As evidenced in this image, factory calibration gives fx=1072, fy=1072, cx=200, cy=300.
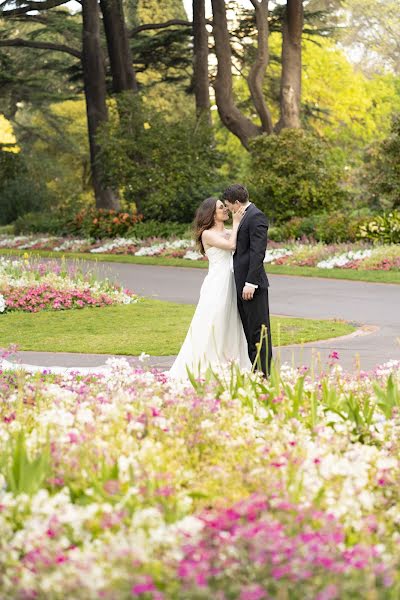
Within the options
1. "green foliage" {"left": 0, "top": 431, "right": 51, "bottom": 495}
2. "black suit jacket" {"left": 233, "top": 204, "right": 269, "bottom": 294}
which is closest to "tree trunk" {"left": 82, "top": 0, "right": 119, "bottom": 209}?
"black suit jacket" {"left": 233, "top": 204, "right": 269, "bottom": 294}

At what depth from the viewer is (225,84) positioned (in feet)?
117

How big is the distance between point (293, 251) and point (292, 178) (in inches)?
185

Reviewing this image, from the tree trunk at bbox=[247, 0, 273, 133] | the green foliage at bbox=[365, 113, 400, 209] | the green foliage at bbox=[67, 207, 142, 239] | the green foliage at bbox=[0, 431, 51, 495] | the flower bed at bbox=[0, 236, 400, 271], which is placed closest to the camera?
the green foliage at bbox=[0, 431, 51, 495]

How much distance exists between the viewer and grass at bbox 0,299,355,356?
500 inches

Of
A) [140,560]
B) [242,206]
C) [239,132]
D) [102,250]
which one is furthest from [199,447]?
[239,132]

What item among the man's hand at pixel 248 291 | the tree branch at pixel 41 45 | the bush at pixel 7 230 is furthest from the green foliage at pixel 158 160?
the man's hand at pixel 248 291

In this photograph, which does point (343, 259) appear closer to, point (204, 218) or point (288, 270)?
point (288, 270)

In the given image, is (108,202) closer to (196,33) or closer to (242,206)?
(196,33)

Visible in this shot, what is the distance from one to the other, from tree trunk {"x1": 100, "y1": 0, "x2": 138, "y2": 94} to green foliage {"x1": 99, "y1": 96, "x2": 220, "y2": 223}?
2249 millimetres

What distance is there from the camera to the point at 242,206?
9.12 m

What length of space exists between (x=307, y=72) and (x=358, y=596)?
159 feet

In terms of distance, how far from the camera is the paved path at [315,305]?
37.9ft

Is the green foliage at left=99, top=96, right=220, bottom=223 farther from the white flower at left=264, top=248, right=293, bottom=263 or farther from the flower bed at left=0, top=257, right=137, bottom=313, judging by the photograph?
the flower bed at left=0, top=257, right=137, bottom=313

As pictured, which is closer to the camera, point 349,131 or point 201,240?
point 201,240
